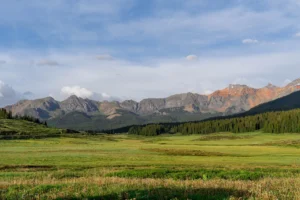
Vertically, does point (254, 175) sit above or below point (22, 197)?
below

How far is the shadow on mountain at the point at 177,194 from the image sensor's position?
43.6ft

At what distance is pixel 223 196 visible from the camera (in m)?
13.6

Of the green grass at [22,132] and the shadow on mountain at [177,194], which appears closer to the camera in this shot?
the shadow on mountain at [177,194]

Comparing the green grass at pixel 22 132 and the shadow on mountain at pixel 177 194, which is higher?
the shadow on mountain at pixel 177 194

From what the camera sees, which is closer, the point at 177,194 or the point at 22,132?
the point at 177,194

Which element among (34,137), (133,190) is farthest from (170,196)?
(34,137)

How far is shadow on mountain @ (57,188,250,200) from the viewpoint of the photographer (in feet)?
43.6

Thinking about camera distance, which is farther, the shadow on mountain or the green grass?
the green grass

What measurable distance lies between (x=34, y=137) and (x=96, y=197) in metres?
131

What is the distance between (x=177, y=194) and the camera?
13836 mm

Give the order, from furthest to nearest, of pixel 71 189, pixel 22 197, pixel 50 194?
1. pixel 71 189
2. pixel 50 194
3. pixel 22 197

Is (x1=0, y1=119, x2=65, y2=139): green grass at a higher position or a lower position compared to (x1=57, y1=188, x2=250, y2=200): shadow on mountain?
lower

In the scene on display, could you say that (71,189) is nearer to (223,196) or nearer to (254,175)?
(223,196)

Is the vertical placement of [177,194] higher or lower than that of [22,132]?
higher
